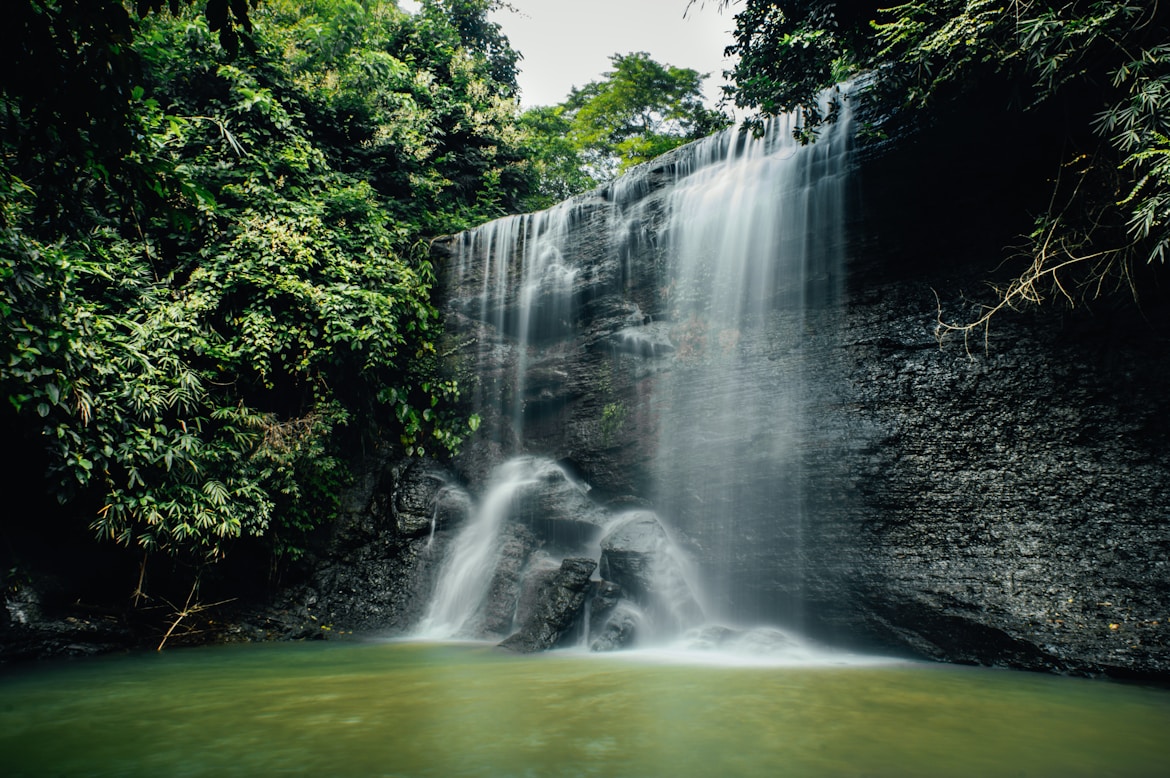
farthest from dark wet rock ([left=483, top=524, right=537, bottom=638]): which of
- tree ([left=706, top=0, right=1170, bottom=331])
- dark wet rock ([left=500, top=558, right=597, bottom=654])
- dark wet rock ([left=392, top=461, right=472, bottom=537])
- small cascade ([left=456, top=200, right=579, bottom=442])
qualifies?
tree ([left=706, top=0, right=1170, bottom=331])

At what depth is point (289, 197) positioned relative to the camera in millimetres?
9062

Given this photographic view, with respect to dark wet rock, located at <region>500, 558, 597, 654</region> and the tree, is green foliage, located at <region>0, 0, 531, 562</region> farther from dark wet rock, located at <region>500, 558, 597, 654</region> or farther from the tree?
the tree

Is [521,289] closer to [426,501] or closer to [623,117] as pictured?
[426,501]

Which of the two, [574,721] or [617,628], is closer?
[574,721]

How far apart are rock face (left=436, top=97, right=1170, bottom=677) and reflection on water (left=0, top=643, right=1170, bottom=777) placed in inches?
29.2

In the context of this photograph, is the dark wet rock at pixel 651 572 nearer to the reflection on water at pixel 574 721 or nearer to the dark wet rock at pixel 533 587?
the dark wet rock at pixel 533 587

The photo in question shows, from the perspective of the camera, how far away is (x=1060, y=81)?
4.93 m

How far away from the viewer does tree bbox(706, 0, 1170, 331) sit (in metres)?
4.59

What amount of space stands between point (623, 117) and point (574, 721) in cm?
2207

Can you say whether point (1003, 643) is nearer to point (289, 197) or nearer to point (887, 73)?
point (887, 73)

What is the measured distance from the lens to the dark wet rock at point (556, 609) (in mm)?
6465

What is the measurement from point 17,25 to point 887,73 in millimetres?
6703

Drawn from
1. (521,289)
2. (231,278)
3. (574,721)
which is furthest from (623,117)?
(574,721)

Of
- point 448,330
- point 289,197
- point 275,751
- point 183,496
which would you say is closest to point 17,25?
point 275,751
